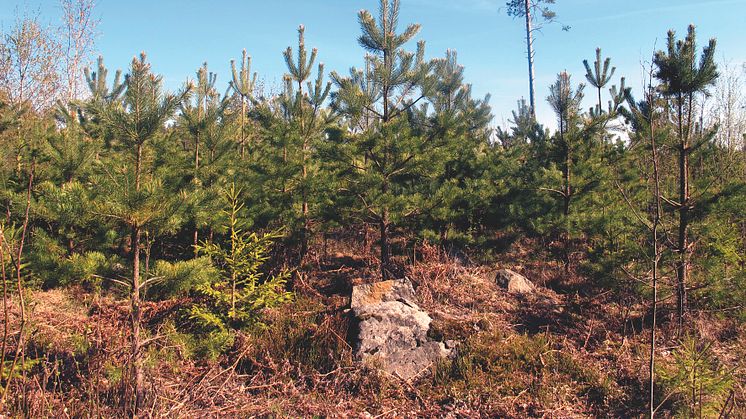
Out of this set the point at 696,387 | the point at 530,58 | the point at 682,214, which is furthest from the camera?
the point at 530,58

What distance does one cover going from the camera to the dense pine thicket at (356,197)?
5.13m

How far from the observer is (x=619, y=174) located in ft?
30.5

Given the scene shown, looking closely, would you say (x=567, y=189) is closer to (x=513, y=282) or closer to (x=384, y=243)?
(x=513, y=282)

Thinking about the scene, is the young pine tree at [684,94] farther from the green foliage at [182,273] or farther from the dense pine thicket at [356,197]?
the green foliage at [182,273]

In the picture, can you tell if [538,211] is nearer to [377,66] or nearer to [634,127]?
[634,127]

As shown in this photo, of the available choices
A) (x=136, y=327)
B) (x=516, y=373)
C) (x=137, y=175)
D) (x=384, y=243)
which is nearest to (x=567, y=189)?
(x=384, y=243)

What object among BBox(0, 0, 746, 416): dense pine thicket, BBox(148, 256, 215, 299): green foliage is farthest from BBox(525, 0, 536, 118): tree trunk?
BBox(148, 256, 215, 299): green foliage

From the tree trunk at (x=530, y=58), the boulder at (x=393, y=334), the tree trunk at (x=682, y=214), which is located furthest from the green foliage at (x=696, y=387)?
the tree trunk at (x=530, y=58)

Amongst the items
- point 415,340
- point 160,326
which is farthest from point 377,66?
point 160,326

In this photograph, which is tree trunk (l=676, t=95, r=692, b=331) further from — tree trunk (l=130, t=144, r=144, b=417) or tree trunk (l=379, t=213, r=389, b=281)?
tree trunk (l=130, t=144, r=144, b=417)

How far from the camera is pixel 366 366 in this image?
532 centimetres

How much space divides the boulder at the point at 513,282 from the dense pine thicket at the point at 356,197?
2.94 ft

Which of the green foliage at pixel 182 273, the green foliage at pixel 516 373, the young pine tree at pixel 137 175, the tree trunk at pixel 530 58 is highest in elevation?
the tree trunk at pixel 530 58

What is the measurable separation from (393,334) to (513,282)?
3198 millimetres
